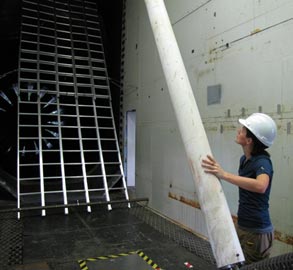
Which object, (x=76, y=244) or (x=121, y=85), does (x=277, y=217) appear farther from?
(x=121, y=85)

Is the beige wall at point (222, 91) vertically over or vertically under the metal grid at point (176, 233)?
over

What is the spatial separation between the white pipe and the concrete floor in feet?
4.46

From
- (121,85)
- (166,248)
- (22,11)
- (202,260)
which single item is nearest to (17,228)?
(166,248)

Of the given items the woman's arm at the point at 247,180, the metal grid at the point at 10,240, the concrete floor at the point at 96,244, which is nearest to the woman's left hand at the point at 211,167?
the woman's arm at the point at 247,180

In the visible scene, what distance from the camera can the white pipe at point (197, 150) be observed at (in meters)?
1.53

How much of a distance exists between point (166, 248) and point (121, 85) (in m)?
3.76

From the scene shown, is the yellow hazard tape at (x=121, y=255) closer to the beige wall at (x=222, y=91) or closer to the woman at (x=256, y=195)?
the beige wall at (x=222, y=91)

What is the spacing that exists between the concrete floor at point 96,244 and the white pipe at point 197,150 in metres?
1.36

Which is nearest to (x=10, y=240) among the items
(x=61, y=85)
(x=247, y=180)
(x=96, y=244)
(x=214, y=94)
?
(x=96, y=244)

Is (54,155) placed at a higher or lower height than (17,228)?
higher

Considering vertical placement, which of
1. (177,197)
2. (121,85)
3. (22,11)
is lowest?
(177,197)

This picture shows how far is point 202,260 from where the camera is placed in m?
2.90

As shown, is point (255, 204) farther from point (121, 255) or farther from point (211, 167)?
point (121, 255)

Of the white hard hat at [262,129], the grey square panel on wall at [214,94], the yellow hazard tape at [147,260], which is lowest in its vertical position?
the yellow hazard tape at [147,260]
